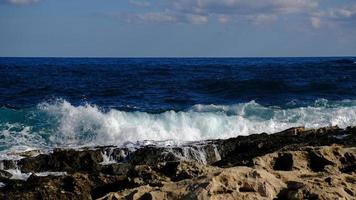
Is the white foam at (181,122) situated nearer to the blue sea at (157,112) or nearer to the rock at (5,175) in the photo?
the blue sea at (157,112)

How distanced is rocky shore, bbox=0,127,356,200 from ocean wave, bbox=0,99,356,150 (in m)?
4.31

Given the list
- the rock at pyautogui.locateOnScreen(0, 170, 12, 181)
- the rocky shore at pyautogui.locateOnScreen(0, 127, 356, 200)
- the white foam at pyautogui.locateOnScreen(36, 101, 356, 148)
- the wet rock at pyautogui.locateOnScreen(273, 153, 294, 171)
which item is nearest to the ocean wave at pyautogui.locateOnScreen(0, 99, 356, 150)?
the white foam at pyautogui.locateOnScreen(36, 101, 356, 148)

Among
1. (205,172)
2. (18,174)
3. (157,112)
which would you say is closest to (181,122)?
(157,112)

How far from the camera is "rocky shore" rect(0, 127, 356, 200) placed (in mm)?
4633

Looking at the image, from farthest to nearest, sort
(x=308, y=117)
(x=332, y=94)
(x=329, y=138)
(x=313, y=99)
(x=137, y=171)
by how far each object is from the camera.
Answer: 1. (x=332, y=94)
2. (x=313, y=99)
3. (x=308, y=117)
4. (x=329, y=138)
5. (x=137, y=171)

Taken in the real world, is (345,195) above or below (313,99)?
above

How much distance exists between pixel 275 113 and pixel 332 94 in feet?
26.5

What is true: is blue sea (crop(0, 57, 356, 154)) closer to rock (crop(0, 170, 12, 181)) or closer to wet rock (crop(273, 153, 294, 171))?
rock (crop(0, 170, 12, 181))

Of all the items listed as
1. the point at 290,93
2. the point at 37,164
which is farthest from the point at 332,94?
the point at 37,164

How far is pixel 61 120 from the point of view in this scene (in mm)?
17781

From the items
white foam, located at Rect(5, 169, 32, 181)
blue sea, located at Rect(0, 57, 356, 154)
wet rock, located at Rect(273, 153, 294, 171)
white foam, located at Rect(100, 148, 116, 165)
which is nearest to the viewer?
wet rock, located at Rect(273, 153, 294, 171)

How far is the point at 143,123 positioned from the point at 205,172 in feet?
41.8

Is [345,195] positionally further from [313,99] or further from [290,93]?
[290,93]

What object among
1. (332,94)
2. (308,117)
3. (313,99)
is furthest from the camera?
(332,94)
